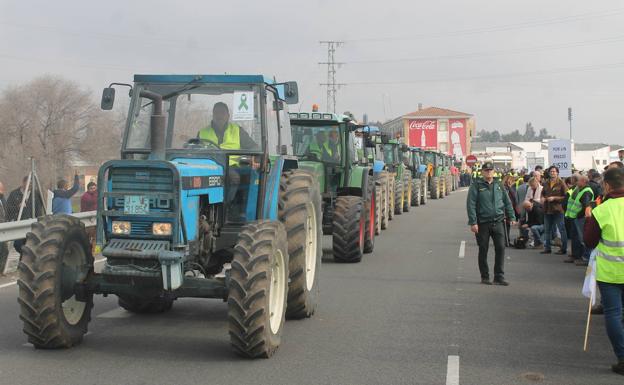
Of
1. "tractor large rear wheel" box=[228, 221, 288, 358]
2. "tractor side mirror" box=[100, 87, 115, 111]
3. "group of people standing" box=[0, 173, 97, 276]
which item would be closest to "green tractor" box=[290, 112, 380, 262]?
"group of people standing" box=[0, 173, 97, 276]

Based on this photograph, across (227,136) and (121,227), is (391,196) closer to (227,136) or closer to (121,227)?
(227,136)

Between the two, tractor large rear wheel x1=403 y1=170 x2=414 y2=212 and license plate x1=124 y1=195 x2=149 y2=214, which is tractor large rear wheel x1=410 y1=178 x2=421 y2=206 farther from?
license plate x1=124 y1=195 x2=149 y2=214

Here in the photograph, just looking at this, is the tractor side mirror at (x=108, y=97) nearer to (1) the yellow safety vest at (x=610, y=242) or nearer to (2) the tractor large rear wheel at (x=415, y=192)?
(1) the yellow safety vest at (x=610, y=242)

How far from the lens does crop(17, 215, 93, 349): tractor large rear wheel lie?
6.96m

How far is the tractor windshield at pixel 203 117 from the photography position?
8273mm

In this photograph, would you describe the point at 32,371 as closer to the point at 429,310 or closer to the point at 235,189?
the point at 235,189

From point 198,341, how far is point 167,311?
1.62m

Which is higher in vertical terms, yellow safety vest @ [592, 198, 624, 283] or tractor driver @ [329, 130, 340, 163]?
tractor driver @ [329, 130, 340, 163]

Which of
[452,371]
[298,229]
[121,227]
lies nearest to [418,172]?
[298,229]

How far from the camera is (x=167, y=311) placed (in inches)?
368

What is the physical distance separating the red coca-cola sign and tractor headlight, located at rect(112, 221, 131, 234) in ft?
319

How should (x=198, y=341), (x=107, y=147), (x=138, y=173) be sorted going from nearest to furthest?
(x=138, y=173) < (x=198, y=341) < (x=107, y=147)

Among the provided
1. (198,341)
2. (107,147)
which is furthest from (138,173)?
(107,147)

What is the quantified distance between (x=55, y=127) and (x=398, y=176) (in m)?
36.9
